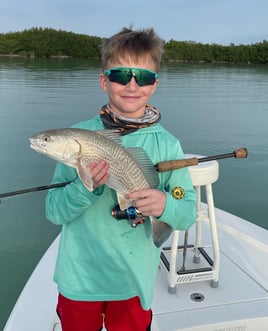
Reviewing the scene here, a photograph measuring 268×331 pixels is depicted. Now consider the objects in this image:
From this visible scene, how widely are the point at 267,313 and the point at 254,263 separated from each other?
66 centimetres

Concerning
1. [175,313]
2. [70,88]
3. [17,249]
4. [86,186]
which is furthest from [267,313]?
[70,88]

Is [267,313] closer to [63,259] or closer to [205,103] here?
[63,259]

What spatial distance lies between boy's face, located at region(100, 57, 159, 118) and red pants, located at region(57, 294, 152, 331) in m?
0.93

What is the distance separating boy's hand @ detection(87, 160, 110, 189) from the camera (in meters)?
1.41

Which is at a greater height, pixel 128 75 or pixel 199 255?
pixel 128 75

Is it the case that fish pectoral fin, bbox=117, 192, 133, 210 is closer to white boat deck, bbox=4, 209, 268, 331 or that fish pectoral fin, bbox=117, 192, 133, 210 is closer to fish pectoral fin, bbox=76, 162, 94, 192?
fish pectoral fin, bbox=76, 162, 94, 192

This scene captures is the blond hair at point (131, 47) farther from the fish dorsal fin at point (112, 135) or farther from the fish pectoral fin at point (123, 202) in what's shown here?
the fish pectoral fin at point (123, 202)

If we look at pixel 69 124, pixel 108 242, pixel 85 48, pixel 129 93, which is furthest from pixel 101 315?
pixel 85 48

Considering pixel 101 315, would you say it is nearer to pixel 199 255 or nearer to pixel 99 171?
pixel 99 171

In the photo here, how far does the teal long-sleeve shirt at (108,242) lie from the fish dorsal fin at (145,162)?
0.12 metres

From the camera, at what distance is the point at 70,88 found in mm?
18766

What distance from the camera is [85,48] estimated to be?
66250mm

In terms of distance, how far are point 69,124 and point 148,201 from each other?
31.8 feet

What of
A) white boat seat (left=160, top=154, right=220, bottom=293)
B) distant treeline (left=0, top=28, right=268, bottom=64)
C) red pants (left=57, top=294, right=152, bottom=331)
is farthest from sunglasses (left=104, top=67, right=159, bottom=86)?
distant treeline (left=0, top=28, right=268, bottom=64)
